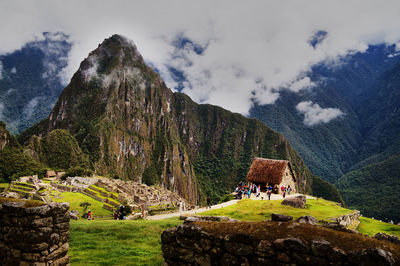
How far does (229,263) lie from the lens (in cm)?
596

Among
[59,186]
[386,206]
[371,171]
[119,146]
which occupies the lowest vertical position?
[386,206]

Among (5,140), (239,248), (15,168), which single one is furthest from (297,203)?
(5,140)

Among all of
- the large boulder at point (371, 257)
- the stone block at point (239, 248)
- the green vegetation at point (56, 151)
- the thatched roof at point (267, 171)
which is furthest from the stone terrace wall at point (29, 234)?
the green vegetation at point (56, 151)

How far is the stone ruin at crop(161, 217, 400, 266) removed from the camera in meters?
4.88

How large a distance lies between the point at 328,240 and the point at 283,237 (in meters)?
0.88

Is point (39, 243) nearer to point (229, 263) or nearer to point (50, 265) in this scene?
point (50, 265)

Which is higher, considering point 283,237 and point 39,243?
point 283,237

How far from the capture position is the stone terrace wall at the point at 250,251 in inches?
189

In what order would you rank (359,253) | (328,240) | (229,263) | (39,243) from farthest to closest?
(39,243) < (229,263) < (328,240) < (359,253)

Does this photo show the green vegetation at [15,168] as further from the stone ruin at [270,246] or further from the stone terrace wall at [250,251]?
the stone ruin at [270,246]

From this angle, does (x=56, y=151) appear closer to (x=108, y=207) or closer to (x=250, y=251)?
(x=108, y=207)

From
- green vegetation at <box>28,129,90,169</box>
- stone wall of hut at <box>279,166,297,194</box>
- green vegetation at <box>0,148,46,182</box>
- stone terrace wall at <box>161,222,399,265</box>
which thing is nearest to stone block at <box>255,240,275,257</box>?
stone terrace wall at <box>161,222,399,265</box>

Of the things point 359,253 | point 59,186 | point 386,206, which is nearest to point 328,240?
point 359,253

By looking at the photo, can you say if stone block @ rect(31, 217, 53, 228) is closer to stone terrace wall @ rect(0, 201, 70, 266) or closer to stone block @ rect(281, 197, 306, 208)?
stone terrace wall @ rect(0, 201, 70, 266)
